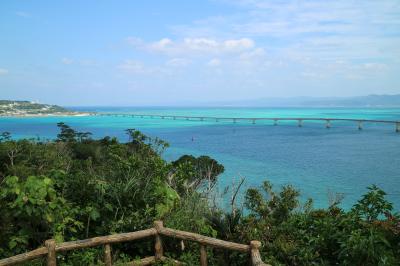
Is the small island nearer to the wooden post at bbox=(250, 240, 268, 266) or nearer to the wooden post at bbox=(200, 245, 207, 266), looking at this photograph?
the wooden post at bbox=(200, 245, 207, 266)

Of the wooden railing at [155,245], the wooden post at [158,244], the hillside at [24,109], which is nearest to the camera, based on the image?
the wooden railing at [155,245]

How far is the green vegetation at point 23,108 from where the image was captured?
14612cm

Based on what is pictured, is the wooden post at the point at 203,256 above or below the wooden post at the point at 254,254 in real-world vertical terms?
below

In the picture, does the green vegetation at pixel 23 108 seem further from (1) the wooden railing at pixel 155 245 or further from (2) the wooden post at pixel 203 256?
(2) the wooden post at pixel 203 256

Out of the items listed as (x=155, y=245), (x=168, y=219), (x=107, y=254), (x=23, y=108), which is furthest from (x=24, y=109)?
(x=107, y=254)

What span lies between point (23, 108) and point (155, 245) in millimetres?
167783

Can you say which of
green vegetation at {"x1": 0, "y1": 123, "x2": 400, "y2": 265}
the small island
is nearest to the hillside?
the small island

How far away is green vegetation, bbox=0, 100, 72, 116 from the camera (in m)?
146

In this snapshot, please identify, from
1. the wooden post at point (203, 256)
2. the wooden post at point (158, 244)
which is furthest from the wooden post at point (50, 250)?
the wooden post at point (203, 256)

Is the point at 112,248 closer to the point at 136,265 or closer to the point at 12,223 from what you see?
the point at 136,265

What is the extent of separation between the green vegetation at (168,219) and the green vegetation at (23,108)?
15135 centimetres

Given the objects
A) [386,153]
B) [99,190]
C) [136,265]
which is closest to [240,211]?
[136,265]

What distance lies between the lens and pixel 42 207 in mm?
4230

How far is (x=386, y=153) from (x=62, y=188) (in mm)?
47104
